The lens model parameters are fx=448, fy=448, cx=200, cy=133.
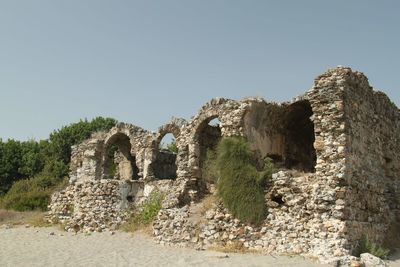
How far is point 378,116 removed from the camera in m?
15.0

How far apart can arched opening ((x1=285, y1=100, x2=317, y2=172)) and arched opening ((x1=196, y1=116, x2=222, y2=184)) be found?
2921 mm

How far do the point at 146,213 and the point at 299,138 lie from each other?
6986mm

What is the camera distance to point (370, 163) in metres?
14.1

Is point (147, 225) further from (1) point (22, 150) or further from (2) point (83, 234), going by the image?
(1) point (22, 150)

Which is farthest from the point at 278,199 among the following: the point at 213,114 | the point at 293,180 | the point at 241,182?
the point at 213,114

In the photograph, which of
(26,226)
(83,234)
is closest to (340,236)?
(83,234)

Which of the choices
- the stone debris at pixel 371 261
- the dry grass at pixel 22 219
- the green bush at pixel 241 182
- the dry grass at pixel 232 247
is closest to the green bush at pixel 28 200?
the dry grass at pixel 22 219

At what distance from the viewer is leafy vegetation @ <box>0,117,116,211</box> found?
108 feet

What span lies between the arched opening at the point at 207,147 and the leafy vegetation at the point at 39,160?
53.6ft

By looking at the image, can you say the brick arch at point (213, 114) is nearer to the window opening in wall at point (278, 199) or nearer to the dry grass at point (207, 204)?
the dry grass at point (207, 204)

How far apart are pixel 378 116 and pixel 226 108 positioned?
16.7ft

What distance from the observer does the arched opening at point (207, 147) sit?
15852 millimetres

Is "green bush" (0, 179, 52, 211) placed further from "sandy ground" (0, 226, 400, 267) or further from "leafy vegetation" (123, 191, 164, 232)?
"leafy vegetation" (123, 191, 164, 232)

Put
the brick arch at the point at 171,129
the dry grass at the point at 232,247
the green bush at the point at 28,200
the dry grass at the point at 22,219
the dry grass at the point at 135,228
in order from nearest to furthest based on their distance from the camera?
the dry grass at the point at 232,247, the dry grass at the point at 135,228, the brick arch at the point at 171,129, the dry grass at the point at 22,219, the green bush at the point at 28,200
